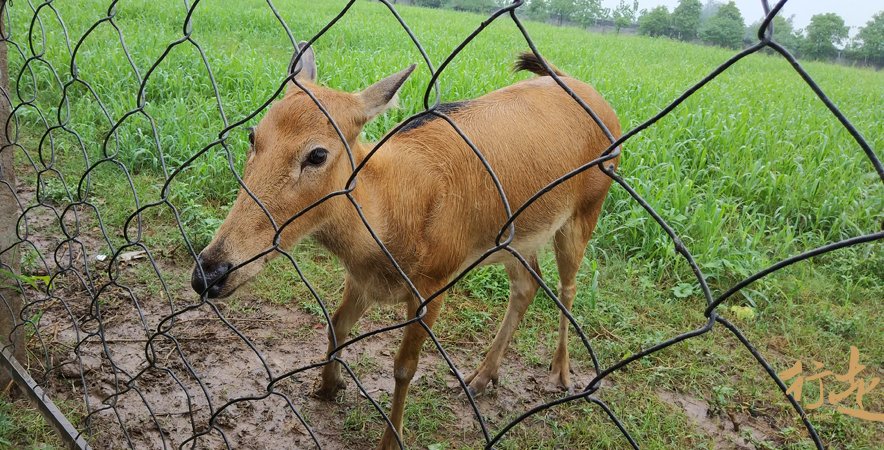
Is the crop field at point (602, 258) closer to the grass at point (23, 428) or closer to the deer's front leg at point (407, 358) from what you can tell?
the grass at point (23, 428)

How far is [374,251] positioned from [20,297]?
1.53 meters

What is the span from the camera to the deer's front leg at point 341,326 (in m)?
2.89

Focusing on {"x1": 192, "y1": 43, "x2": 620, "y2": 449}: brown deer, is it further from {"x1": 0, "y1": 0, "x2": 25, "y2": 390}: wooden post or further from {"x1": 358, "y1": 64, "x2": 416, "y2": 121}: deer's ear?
{"x1": 0, "y1": 0, "x2": 25, "y2": 390}: wooden post

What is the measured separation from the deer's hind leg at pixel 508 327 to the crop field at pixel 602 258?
0.39 feet

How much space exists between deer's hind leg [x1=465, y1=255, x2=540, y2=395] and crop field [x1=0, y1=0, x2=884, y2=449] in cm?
12

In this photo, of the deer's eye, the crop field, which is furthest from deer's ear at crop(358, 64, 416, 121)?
the crop field

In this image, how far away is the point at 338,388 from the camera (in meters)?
3.08

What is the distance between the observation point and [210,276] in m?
1.83

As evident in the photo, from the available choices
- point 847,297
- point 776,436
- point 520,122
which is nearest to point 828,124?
point 847,297

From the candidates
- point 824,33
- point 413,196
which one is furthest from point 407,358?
point 824,33

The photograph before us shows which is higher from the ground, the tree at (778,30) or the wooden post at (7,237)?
the tree at (778,30)

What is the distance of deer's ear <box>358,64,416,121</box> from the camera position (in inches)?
78.9

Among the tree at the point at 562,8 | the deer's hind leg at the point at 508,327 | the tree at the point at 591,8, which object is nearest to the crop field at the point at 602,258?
the deer's hind leg at the point at 508,327

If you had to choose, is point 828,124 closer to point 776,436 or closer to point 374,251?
point 776,436
